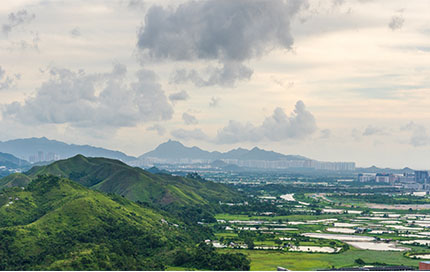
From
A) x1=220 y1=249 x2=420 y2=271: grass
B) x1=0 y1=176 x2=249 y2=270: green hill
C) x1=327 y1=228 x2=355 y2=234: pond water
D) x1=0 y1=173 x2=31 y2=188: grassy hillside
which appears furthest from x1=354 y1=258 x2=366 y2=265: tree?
x1=0 y1=173 x2=31 y2=188: grassy hillside

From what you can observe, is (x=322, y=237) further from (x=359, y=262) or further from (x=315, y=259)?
(x=359, y=262)

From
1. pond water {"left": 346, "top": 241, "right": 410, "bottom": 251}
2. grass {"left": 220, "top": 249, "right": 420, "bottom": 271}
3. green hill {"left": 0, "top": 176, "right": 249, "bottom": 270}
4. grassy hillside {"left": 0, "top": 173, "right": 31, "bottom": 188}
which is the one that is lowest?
grass {"left": 220, "top": 249, "right": 420, "bottom": 271}

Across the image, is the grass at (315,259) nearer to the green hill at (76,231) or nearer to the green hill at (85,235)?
the green hill at (85,235)

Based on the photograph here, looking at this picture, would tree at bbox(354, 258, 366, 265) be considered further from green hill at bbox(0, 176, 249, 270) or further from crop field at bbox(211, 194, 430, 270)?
green hill at bbox(0, 176, 249, 270)

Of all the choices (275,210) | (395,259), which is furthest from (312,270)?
(275,210)

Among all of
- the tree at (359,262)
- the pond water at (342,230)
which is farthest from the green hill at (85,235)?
the pond water at (342,230)

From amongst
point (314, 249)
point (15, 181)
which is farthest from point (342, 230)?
point (15, 181)
